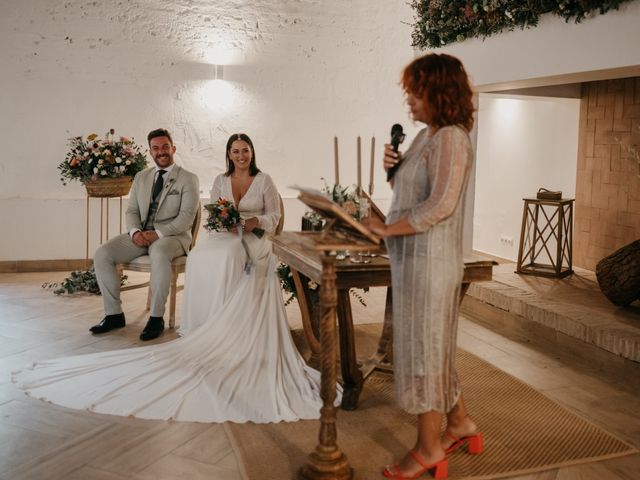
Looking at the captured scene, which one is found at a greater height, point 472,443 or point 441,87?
point 441,87

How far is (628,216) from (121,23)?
5.89 metres

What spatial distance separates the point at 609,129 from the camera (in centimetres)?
689

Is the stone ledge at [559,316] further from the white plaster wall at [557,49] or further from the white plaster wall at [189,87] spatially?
the white plaster wall at [189,87]

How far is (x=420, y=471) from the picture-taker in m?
2.91

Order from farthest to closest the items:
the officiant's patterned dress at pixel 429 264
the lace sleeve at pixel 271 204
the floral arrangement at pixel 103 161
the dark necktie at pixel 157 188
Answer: the floral arrangement at pixel 103 161 → the dark necktie at pixel 157 188 → the lace sleeve at pixel 271 204 → the officiant's patterned dress at pixel 429 264

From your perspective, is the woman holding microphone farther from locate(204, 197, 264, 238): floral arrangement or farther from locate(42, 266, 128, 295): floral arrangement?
locate(42, 266, 128, 295): floral arrangement

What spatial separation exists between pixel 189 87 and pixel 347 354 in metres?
5.35

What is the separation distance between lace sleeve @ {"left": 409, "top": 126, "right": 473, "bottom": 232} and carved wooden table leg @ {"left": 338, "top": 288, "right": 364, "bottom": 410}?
114 centimetres

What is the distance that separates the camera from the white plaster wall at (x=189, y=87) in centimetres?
766

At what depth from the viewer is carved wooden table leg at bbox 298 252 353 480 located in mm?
2832

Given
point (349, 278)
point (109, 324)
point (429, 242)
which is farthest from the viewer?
point (109, 324)

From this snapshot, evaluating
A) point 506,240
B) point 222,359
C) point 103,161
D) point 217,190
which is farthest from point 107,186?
point 506,240

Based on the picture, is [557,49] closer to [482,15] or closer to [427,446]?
[482,15]

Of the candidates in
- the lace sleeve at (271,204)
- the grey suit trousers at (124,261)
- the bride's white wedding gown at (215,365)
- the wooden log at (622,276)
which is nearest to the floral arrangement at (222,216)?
the bride's white wedding gown at (215,365)
